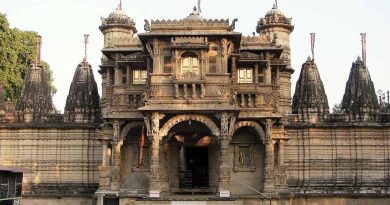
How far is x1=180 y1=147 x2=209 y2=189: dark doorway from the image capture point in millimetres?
35375

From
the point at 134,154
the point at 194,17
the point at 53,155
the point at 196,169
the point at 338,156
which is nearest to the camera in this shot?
the point at 194,17

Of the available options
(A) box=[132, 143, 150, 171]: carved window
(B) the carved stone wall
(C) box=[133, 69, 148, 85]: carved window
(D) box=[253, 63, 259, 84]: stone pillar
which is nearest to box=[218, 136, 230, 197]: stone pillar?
(D) box=[253, 63, 259, 84]: stone pillar

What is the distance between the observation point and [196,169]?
117ft

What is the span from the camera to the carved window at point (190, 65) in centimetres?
3069

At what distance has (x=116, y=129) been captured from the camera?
31578 millimetres

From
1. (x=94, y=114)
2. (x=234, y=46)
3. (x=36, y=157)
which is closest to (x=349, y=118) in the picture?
(x=234, y=46)

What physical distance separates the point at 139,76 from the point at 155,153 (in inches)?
202

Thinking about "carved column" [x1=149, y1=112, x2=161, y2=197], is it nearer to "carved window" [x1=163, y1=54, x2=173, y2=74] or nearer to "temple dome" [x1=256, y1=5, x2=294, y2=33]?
"carved window" [x1=163, y1=54, x2=173, y2=74]

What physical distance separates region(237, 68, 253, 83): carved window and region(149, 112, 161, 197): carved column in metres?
5.10

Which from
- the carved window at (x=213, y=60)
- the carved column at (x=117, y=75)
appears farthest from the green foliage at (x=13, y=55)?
the carved window at (x=213, y=60)

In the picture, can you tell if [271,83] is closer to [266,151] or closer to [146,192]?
[266,151]

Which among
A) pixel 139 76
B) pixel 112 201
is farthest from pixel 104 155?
pixel 139 76

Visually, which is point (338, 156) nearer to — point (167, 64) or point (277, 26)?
point (277, 26)

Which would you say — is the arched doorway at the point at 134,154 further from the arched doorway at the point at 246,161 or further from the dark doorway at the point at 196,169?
the arched doorway at the point at 246,161
